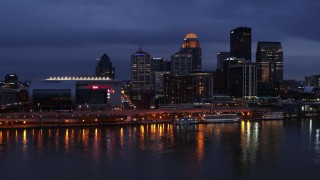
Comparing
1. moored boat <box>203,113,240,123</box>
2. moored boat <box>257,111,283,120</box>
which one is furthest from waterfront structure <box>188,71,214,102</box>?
moored boat <box>203,113,240,123</box>

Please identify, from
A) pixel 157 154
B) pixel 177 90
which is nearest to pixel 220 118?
pixel 157 154

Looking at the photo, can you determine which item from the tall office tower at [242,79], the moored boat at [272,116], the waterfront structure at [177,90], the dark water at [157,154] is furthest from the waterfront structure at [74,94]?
the tall office tower at [242,79]

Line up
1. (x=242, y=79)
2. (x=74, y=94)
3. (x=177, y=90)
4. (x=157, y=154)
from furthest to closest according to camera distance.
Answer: (x=242, y=79) < (x=177, y=90) < (x=74, y=94) < (x=157, y=154)

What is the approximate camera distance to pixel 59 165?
2039 cm

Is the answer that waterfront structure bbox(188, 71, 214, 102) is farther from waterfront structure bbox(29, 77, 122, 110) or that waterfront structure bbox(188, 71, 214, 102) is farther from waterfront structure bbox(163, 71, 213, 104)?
waterfront structure bbox(29, 77, 122, 110)

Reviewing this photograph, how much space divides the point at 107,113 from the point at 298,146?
17.4 metres

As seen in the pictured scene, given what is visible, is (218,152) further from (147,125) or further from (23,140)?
(147,125)

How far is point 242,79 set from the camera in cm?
8981

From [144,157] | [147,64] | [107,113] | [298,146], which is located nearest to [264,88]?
[147,64]

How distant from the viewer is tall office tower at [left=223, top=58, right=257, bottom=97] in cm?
8862

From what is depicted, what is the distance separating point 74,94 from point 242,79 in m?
50.2

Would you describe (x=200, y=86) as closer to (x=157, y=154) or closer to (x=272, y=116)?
(x=272, y=116)

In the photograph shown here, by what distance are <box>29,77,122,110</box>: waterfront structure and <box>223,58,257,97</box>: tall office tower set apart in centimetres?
4511

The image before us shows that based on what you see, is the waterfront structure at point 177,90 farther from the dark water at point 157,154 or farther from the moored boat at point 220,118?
the dark water at point 157,154
